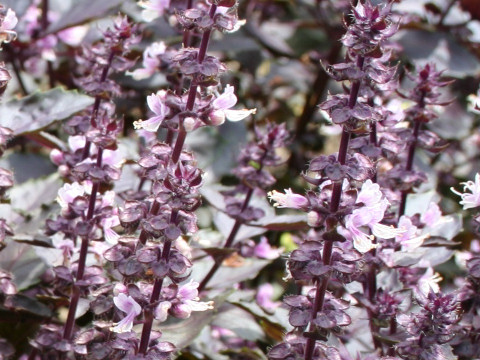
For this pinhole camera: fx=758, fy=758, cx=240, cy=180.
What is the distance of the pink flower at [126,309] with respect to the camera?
1230mm

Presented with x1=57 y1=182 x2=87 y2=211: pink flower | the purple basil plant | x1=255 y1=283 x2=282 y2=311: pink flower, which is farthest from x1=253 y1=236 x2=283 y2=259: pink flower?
x1=57 y1=182 x2=87 y2=211: pink flower

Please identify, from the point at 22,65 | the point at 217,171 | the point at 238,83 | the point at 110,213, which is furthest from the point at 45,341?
the point at 238,83

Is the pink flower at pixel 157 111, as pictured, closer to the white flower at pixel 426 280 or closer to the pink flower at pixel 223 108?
the pink flower at pixel 223 108

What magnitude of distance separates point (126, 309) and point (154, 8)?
3.12 feet

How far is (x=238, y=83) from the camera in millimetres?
2887

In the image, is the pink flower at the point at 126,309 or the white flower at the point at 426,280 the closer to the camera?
the pink flower at the point at 126,309

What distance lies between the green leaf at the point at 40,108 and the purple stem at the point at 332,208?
0.80 m

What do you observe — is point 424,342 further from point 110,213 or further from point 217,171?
point 217,171

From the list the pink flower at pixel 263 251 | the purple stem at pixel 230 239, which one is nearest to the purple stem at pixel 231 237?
the purple stem at pixel 230 239

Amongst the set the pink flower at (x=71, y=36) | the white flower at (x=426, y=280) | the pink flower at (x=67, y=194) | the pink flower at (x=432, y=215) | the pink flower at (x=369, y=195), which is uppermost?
the pink flower at (x=71, y=36)

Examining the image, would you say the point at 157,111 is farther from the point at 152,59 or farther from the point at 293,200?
the point at 152,59

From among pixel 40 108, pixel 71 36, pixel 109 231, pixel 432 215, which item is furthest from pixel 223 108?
pixel 71 36

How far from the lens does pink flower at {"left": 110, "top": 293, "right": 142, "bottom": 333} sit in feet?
4.04

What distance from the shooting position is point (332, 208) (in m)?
1.22
